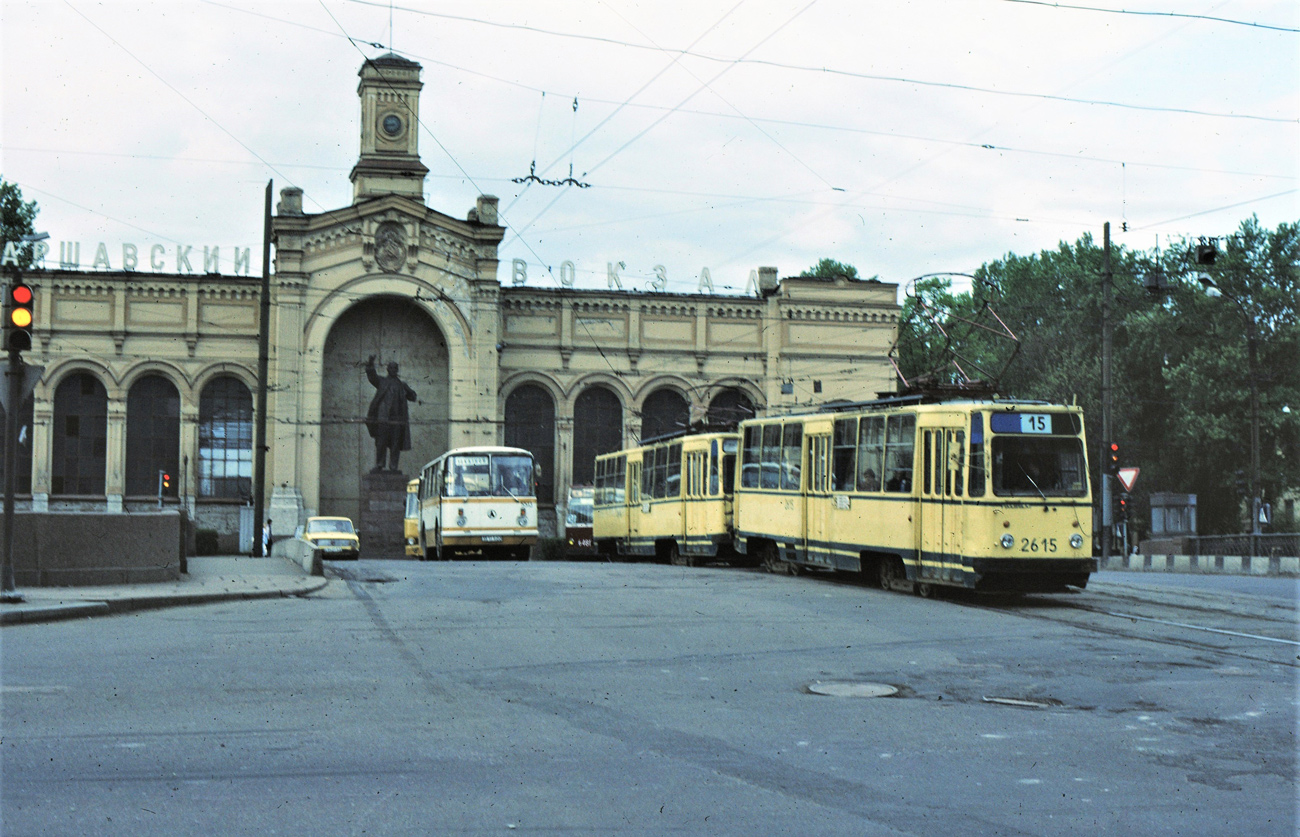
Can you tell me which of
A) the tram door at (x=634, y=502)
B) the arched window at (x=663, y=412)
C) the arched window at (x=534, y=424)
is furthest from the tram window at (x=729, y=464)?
the arched window at (x=663, y=412)

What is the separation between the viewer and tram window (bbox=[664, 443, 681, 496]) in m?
32.1

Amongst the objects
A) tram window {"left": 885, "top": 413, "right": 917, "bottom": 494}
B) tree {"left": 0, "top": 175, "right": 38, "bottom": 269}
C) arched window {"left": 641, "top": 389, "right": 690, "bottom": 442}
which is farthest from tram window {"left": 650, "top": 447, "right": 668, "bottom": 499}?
tree {"left": 0, "top": 175, "right": 38, "bottom": 269}

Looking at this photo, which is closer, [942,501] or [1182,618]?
[1182,618]

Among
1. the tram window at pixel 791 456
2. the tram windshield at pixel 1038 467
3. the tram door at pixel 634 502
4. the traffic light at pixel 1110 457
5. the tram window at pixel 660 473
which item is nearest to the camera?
the tram windshield at pixel 1038 467

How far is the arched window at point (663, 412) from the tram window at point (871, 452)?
35911 millimetres

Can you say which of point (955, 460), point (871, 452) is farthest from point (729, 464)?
point (955, 460)

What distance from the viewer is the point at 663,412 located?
58.3m

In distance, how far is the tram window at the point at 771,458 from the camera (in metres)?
25.5

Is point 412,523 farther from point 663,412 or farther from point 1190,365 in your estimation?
point 1190,365

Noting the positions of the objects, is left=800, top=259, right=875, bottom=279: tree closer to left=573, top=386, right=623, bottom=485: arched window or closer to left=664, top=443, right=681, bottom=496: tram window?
left=573, top=386, right=623, bottom=485: arched window

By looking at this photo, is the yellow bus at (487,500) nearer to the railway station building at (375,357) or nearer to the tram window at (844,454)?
the tram window at (844,454)

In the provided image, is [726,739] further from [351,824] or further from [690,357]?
[690,357]

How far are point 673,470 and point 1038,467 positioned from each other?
14579mm

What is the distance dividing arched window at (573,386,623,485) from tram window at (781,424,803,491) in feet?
105
